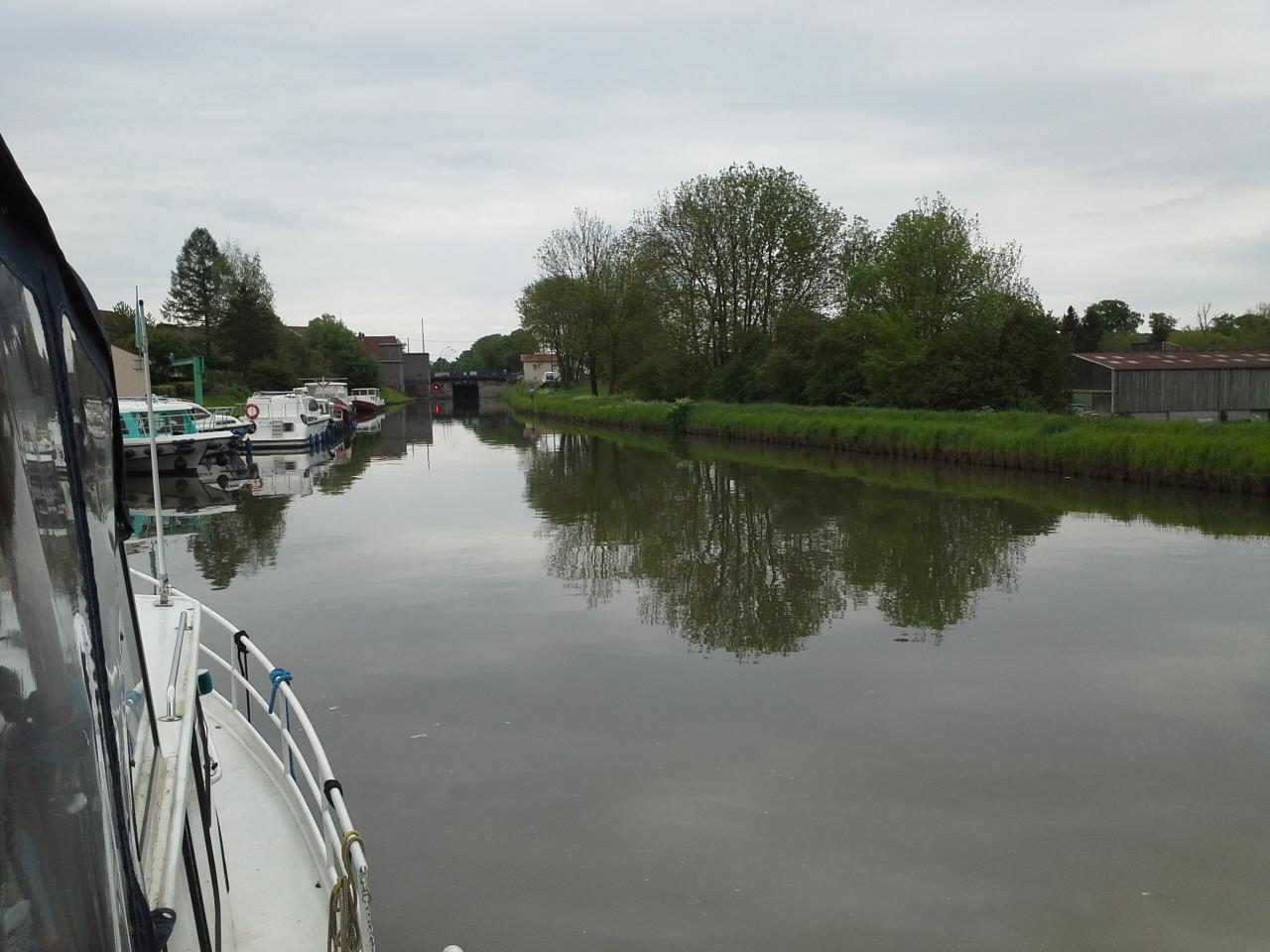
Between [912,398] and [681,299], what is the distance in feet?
47.9

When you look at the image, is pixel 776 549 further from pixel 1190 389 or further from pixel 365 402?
pixel 365 402

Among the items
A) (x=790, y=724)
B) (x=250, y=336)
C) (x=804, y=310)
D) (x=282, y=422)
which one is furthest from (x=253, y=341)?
(x=790, y=724)

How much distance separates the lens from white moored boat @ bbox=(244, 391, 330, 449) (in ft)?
122

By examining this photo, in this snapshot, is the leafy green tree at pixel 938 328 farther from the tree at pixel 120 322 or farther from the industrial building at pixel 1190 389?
the tree at pixel 120 322

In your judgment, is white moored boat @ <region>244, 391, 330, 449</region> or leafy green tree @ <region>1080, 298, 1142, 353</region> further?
leafy green tree @ <region>1080, 298, 1142, 353</region>

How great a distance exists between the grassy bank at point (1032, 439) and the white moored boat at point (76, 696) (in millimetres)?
20870

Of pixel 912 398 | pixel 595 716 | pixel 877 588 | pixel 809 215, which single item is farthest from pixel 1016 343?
pixel 595 716

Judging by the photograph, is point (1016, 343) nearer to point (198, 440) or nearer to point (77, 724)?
point (198, 440)

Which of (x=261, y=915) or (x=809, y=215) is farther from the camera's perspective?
(x=809, y=215)

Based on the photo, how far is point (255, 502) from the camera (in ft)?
72.9

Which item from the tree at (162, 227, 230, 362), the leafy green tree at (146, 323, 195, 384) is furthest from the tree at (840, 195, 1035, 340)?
the tree at (162, 227, 230, 362)

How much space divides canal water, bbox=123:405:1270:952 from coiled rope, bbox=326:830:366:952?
1.54m

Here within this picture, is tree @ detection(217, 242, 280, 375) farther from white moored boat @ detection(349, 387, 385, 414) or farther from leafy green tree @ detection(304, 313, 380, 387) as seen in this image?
leafy green tree @ detection(304, 313, 380, 387)

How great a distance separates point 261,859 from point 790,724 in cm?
421
